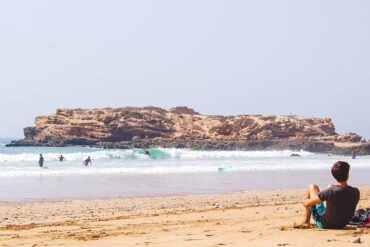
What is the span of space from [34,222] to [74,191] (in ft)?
29.1

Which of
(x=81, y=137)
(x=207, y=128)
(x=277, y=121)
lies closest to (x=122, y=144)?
(x=81, y=137)

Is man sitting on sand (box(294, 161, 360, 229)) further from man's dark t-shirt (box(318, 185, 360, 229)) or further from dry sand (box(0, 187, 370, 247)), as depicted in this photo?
dry sand (box(0, 187, 370, 247))

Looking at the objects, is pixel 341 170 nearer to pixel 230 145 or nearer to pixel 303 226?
pixel 303 226

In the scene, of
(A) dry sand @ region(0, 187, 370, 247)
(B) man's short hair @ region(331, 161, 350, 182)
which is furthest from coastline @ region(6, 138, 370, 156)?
(B) man's short hair @ region(331, 161, 350, 182)

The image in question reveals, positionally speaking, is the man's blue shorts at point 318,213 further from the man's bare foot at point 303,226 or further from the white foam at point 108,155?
the white foam at point 108,155

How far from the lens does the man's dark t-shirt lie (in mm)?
8148

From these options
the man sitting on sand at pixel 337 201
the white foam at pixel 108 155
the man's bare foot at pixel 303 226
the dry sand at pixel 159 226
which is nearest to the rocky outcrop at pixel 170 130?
the white foam at pixel 108 155

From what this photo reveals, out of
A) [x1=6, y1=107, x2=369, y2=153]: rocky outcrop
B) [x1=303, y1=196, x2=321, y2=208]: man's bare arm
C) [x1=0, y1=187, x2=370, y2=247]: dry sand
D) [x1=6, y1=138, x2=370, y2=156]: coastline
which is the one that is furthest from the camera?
[x1=6, y1=107, x2=369, y2=153]: rocky outcrop

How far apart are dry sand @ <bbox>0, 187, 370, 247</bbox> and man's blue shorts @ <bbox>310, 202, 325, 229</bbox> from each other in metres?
0.18

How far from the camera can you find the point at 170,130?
335 feet

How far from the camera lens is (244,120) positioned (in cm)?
10169

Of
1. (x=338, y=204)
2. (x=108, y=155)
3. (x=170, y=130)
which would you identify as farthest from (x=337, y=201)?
(x=170, y=130)

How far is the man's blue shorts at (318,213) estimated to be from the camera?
840 cm

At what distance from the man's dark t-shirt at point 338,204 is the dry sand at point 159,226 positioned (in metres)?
0.16
